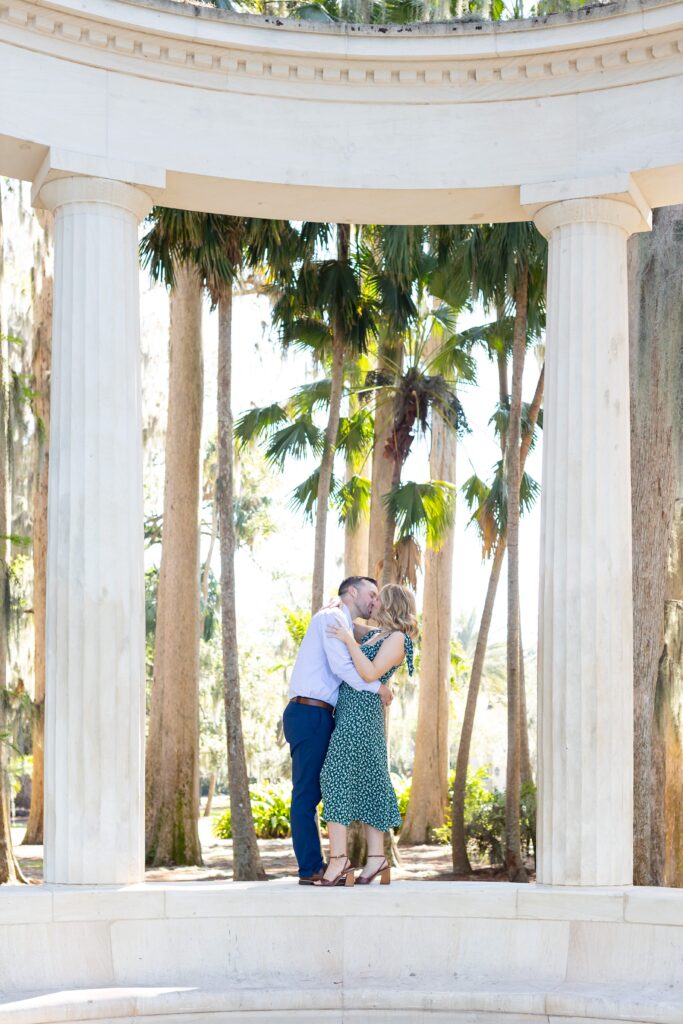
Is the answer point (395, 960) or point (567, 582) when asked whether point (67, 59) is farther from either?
point (395, 960)

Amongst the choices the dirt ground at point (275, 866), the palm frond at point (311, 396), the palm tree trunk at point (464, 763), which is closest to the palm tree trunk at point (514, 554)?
the palm tree trunk at point (464, 763)

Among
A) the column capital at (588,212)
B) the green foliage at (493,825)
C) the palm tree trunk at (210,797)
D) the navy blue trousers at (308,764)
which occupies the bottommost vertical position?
the palm tree trunk at (210,797)

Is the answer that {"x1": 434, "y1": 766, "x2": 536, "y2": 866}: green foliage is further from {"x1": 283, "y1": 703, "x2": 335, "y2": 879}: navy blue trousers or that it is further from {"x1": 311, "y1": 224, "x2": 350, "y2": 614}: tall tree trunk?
{"x1": 283, "y1": 703, "x2": 335, "y2": 879}: navy blue trousers

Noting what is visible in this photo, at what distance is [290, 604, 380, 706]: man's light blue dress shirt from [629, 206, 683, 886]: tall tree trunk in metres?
11.1

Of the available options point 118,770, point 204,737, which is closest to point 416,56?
point 118,770

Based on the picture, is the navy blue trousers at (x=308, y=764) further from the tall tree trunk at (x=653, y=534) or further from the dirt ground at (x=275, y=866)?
the dirt ground at (x=275, y=866)

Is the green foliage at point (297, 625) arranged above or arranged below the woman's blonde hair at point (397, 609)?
above

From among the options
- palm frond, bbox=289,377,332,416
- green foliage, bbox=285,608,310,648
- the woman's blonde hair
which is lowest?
the woman's blonde hair

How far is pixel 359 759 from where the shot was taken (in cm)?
1557

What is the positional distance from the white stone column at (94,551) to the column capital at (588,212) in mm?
5006

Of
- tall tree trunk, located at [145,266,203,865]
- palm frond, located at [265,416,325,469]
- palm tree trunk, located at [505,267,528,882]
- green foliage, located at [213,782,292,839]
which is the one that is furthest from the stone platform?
green foliage, located at [213,782,292,839]

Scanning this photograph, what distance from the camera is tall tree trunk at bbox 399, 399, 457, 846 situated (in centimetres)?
4650

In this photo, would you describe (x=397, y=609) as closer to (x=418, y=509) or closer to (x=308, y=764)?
(x=308, y=764)

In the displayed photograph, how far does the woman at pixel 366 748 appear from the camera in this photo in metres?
15.4
